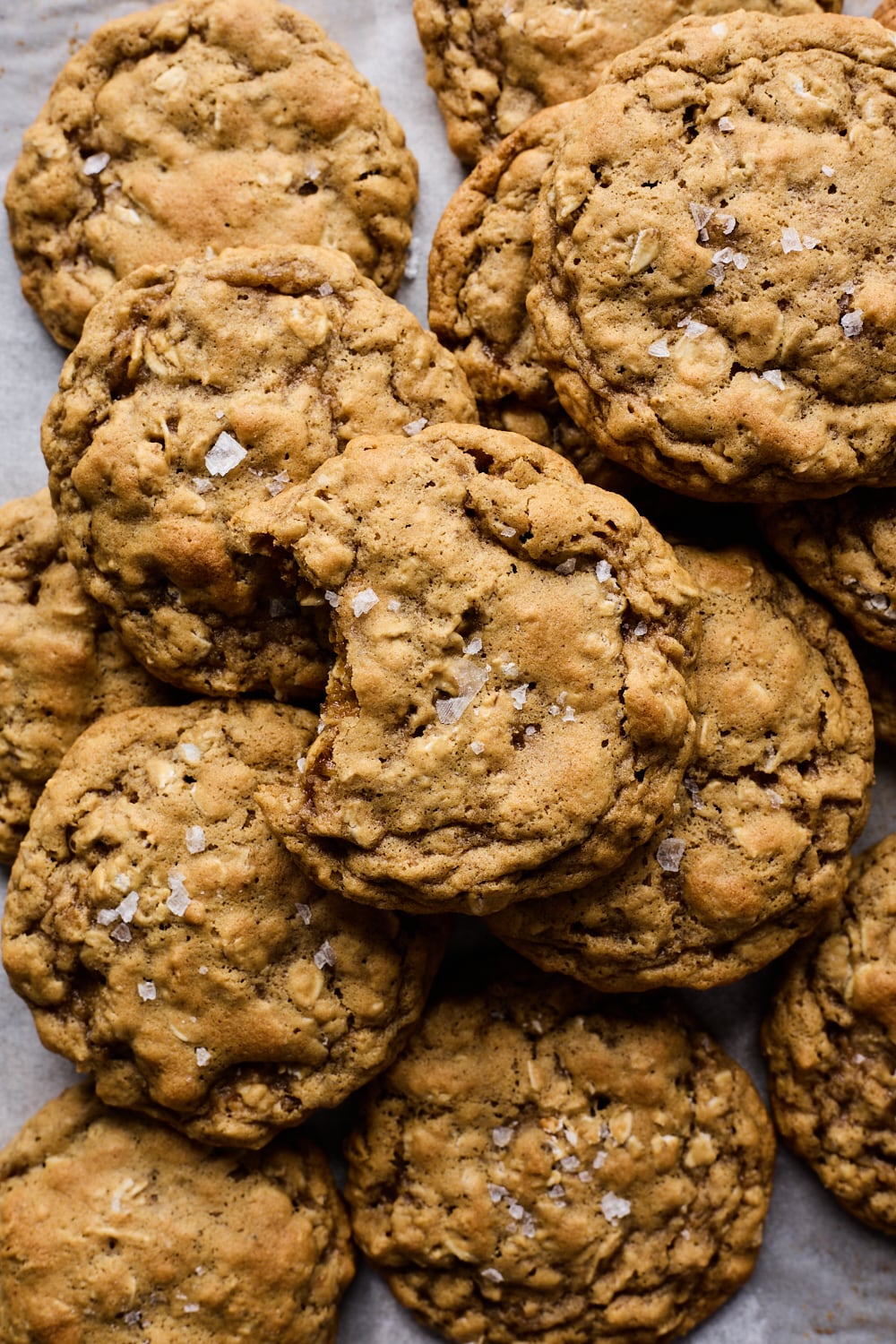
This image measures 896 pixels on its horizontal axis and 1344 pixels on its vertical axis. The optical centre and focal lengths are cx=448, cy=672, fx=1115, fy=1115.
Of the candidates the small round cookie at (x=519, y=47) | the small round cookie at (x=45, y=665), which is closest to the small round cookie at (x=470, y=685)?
the small round cookie at (x=45, y=665)

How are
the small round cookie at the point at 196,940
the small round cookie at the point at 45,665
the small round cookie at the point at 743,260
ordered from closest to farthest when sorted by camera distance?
the small round cookie at the point at 743,260, the small round cookie at the point at 196,940, the small round cookie at the point at 45,665

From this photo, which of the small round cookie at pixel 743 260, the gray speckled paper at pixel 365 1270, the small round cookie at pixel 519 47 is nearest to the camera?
the small round cookie at pixel 743 260

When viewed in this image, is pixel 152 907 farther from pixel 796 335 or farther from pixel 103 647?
pixel 796 335

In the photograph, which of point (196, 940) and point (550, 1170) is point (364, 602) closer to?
point (196, 940)

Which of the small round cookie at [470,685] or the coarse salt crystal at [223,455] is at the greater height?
the coarse salt crystal at [223,455]

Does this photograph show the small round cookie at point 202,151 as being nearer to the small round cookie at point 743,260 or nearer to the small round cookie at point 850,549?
the small round cookie at point 743,260

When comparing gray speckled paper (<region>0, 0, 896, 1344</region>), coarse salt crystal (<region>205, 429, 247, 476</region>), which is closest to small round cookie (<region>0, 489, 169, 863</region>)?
gray speckled paper (<region>0, 0, 896, 1344</region>)

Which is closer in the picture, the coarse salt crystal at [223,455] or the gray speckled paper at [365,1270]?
the coarse salt crystal at [223,455]
